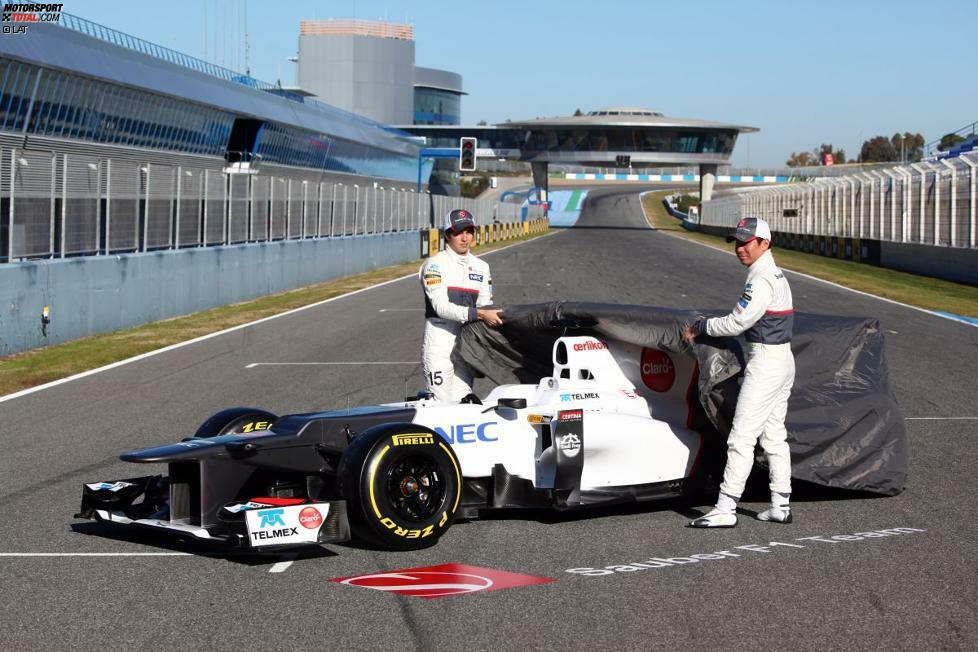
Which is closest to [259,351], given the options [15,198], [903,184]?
[15,198]

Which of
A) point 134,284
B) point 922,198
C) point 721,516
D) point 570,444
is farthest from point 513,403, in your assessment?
point 922,198

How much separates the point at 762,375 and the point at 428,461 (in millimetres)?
2260

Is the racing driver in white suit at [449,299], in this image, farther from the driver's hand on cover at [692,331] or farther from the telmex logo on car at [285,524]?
the telmex logo on car at [285,524]

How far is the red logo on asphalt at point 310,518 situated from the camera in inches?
257

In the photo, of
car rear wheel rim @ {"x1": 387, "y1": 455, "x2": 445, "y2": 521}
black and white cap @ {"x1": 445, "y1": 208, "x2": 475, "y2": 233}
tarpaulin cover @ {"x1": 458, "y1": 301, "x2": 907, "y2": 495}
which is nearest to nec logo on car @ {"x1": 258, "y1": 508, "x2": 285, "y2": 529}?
car rear wheel rim @ {"x1": 387, "y1": 455, "x2": 445, "y2": 521}

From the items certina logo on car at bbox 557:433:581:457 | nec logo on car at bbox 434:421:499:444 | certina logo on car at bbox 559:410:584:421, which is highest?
certina logo on car at bbox 559:410:584:421

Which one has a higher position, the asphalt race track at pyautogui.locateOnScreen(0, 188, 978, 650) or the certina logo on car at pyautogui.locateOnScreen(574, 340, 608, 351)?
the certina logo on car at pyautogui.locateOnScreen(574, 340, 608, 351)

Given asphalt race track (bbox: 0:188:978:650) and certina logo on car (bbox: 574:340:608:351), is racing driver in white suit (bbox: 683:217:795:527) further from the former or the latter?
certina logo on car (bbox: 574:340:608:351)

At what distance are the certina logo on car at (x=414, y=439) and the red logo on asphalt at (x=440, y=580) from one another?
70 centimetres

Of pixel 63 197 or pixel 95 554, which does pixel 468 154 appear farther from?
pixel 95 554

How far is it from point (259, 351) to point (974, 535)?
12.1 m

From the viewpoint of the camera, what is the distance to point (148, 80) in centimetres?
4919

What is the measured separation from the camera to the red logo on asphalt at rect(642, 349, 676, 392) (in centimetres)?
840

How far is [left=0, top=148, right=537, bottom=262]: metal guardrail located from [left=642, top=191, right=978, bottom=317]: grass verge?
1474 cm
